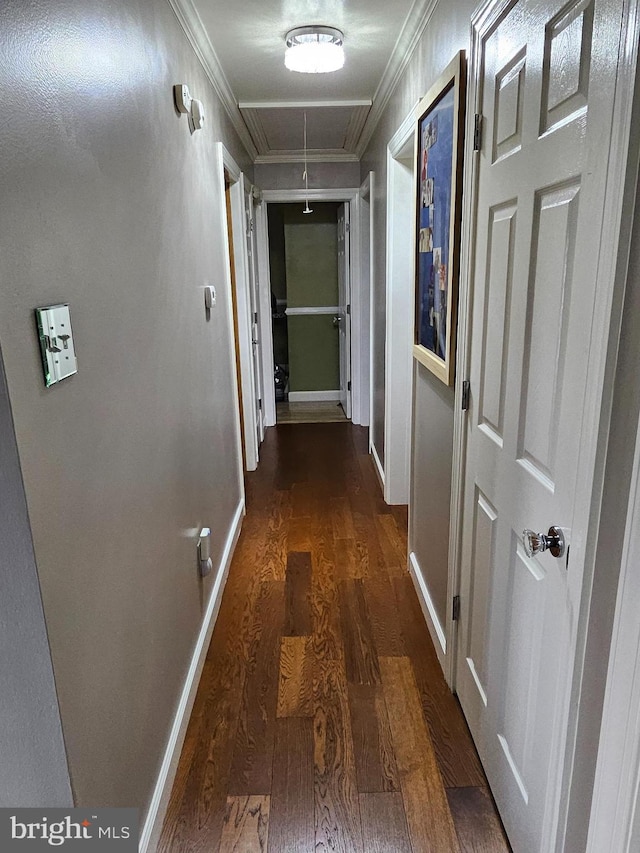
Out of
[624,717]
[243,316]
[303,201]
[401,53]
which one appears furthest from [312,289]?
[624,717]

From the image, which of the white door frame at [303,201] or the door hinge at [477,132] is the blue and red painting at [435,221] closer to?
the door hinge at [477,132]

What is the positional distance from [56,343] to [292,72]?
8.02ft

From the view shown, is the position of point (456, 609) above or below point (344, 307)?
below

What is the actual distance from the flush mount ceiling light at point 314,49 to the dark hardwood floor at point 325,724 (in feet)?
7.34

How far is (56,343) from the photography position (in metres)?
0.95

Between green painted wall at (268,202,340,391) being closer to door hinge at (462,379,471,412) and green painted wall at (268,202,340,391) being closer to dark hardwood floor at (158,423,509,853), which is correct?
dark hardwood floor at (158,423,509,853)

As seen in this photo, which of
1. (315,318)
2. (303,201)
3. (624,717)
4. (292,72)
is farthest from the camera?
(315,318)

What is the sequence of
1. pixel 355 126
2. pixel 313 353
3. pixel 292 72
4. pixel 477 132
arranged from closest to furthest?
pixel 477 132, pixel 292 72, pixel 355 126, pixel 313 353

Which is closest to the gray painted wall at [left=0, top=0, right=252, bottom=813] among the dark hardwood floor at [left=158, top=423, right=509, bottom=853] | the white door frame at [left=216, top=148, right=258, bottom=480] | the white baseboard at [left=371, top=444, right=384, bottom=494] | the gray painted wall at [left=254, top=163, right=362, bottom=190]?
the dark hardwood floor at [left=158, top=423, right=509, bottom=853]

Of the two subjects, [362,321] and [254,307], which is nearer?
[254,307]

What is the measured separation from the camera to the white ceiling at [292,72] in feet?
6.79

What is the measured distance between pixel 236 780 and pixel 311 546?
144 cm

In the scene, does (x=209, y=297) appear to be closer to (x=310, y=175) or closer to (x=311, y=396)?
(x=310, y=175)

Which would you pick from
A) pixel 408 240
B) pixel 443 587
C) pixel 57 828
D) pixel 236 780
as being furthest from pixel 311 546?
pixel 57 828
